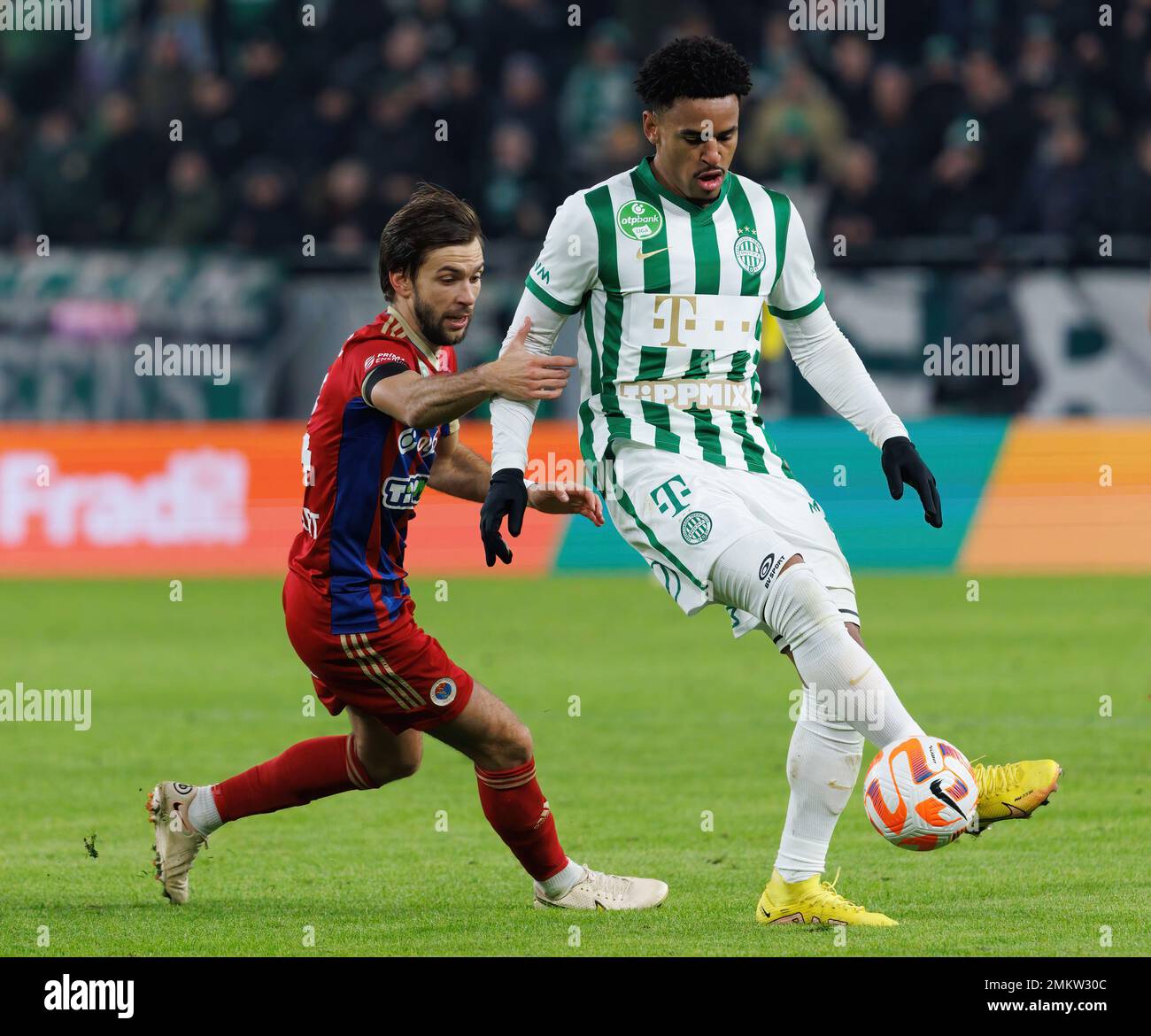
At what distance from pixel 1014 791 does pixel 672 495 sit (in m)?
1.23

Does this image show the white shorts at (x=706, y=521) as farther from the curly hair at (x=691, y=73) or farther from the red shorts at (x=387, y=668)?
the curly hair at (x=691, y=73)

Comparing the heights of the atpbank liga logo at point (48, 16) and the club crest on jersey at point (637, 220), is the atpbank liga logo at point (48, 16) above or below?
above

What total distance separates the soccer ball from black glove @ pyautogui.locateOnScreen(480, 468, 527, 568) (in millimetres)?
1189

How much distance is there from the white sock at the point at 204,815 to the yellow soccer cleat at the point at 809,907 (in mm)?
1727

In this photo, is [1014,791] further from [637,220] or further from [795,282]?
[637,220]

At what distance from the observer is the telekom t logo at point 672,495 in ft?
18.4

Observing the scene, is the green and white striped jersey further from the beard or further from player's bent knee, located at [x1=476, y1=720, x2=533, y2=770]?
player's bent knee, located at [x1=476, y1=720, x2=533, y2=770]

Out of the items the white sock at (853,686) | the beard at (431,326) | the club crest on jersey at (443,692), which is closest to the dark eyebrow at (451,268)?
the beard at (431,326)

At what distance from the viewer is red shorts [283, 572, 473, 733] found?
568cm

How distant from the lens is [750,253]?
5.83 meters

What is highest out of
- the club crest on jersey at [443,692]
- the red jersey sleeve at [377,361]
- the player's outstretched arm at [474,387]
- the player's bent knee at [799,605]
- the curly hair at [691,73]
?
the curly hair at [691,73]

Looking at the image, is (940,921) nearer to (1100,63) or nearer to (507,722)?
(507,722)

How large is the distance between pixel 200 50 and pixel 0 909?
50.4ft
